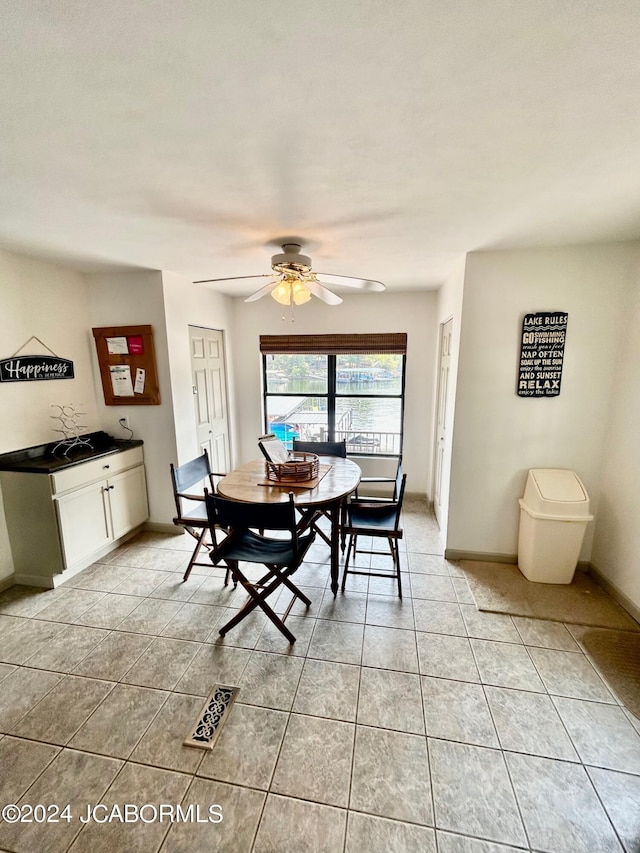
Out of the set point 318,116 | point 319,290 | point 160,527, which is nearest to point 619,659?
point 319,290

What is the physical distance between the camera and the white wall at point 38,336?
2.60m

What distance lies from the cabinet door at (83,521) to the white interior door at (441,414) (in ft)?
9.74

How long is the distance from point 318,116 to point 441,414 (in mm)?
2966

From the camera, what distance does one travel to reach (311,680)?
6.04 feet

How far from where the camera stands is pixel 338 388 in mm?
4352

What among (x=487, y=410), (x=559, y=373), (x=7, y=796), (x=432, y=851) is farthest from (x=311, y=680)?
(x=559, y=373)

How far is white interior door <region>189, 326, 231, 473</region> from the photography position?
146 inches

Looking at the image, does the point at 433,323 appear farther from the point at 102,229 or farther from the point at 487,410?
the point at 102,229

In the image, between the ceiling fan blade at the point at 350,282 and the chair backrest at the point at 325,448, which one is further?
the chair backrest at the point at 325,448

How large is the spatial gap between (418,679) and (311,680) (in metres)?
0.56

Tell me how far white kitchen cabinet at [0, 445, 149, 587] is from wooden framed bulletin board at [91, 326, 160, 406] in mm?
629

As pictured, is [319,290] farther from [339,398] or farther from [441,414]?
[339,398]

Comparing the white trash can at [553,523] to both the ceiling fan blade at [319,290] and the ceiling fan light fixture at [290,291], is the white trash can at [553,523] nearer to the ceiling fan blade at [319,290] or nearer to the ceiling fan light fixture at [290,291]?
the ceiling fan blade at [319,290]

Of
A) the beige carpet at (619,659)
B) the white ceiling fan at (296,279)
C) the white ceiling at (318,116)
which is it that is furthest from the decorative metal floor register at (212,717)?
the white ceiling at (318,116)
